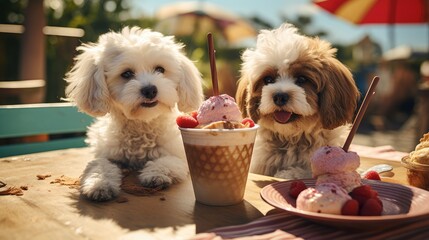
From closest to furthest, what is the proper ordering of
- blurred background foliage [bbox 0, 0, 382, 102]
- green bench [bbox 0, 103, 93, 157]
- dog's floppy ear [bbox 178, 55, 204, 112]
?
dog's floppy ear [bbox 178, 55, 204, 112]
green bench [bbox 0, 103, 93, 157]
blurred background foliage [bbox 0, 0, 382, 102]

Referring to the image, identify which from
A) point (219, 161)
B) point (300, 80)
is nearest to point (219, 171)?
point (219, 161)

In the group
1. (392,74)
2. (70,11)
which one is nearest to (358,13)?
(70,11)

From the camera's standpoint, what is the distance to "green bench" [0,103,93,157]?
331cm

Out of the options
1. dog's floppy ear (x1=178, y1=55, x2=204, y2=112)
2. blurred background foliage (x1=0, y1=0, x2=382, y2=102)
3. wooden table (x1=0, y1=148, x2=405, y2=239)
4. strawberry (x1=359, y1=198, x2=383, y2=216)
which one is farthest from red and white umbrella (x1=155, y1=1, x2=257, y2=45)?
strawberry (x1=359, y1=198, x2=383, y2=216)

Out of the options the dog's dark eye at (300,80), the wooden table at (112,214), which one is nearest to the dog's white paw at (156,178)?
the wooden table at (112,214)

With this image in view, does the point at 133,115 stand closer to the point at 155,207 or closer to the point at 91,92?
the point at 91,92

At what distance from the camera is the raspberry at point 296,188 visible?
4.93 feet

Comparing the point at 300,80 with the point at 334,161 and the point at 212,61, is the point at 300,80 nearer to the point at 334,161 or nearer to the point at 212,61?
the point at 212,61

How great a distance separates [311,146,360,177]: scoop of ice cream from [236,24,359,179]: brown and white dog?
1105 mm

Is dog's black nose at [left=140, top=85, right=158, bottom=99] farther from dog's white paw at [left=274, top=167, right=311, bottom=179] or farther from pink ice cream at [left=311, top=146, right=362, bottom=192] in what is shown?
pink ice cream at [left=311, top=146, right=362, bottom=192]

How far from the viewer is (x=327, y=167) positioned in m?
1.42

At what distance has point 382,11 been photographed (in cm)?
841

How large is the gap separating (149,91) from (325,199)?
1.57m

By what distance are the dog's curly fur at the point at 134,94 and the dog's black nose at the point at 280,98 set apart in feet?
1.87
